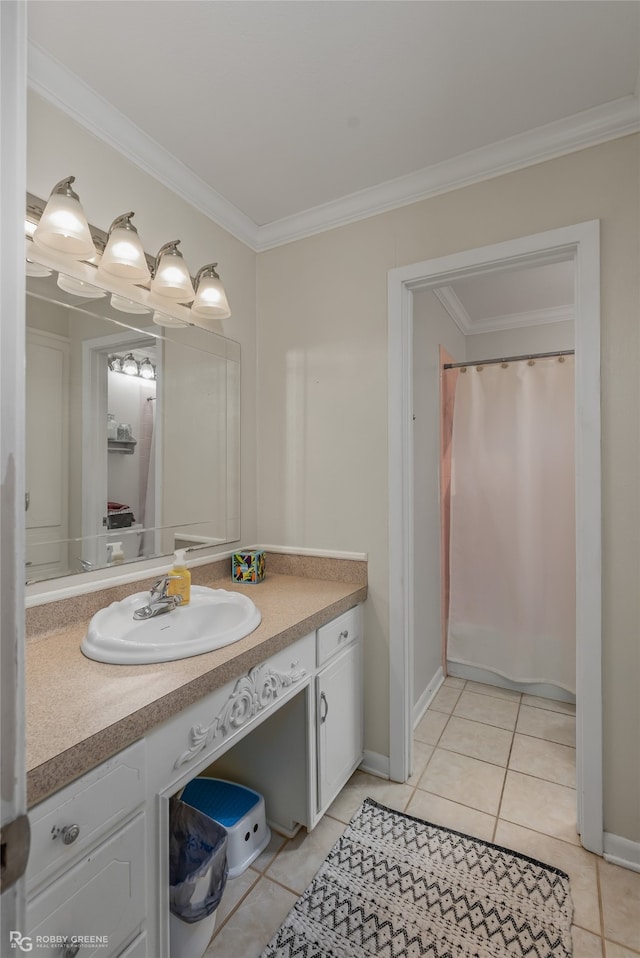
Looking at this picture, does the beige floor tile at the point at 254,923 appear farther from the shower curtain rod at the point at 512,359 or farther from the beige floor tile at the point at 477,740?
the shower curtain rod at the point at 512,359

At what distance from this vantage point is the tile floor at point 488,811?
1.34 m

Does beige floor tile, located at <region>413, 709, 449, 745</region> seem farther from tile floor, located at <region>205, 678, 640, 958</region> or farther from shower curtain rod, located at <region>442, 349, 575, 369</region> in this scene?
shower curtain rod, located at <region>442, 349, 575, 369</region>

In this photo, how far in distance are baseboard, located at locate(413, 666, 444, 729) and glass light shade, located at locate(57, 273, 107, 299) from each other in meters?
2.38

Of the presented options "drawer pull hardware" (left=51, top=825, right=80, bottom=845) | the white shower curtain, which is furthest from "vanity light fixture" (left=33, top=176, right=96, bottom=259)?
the white shower curtain

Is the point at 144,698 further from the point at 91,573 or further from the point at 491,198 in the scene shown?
the point at 491,198

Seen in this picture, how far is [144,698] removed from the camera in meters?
0.98

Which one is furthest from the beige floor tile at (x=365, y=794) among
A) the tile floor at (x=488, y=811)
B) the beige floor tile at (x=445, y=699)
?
the beige floor tile at (x=445, y=699)

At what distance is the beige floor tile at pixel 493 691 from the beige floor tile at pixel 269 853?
1567mm

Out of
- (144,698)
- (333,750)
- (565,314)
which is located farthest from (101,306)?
(565,314)

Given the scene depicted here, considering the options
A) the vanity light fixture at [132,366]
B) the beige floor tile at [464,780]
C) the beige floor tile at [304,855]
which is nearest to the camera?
the beige floor tile at [304,855]

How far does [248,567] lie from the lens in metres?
1.98

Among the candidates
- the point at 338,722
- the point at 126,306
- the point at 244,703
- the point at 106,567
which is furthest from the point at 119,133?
the point at 338,722

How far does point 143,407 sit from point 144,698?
3.50 feet

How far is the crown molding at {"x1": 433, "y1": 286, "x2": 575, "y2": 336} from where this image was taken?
10.4ft
